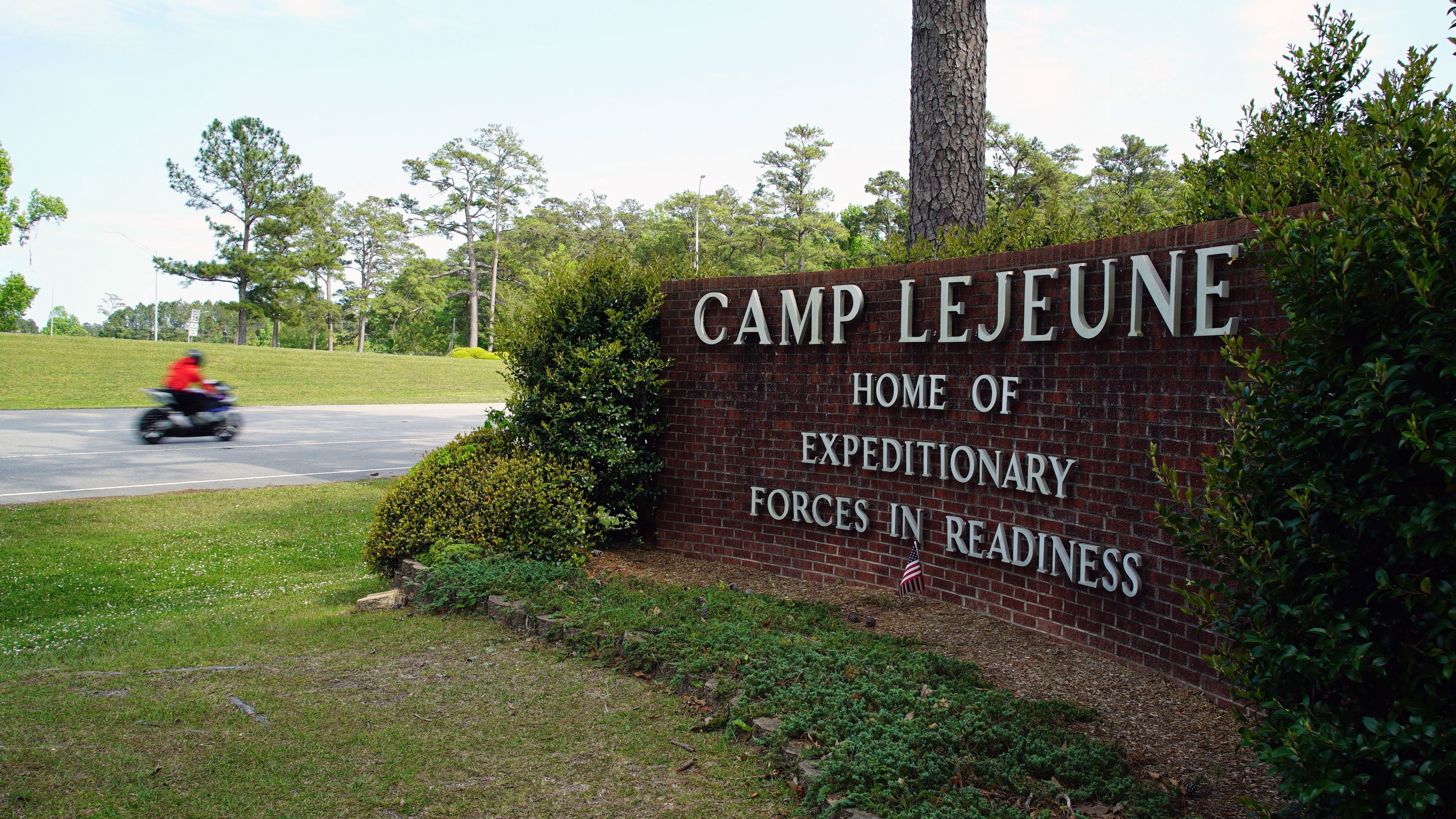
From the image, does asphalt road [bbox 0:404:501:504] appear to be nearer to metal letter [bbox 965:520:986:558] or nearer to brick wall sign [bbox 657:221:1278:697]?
brick wall sign [bbox 657:221:1278:697]

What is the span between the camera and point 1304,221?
2707mm

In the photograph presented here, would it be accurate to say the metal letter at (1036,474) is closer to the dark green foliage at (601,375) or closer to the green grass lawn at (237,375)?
the dark green foliage at (601,375)

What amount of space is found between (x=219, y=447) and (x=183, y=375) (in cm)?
160

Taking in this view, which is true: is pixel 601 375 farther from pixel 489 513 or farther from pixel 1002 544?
pixel 1002 544

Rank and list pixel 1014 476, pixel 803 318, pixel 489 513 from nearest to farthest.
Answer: pixel 1014 476
pixel 803 318
pixel 489 513

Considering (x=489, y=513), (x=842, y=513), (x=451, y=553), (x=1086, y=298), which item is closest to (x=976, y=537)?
(x=842, y=513)

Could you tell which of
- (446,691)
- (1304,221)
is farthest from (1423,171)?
(446,691)

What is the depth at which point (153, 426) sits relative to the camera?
17609mm

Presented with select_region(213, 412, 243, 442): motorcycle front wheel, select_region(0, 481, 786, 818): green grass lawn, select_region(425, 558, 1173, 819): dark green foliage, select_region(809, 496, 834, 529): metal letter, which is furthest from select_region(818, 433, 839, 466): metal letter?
select_region(213, 412, 243, 442): motorcycle front wheel

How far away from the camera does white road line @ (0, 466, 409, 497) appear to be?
12.1 meters

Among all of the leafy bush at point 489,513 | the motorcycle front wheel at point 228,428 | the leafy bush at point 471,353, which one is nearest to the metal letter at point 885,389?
the leafy bush at point 489,513

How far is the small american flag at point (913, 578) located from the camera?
6.62 m

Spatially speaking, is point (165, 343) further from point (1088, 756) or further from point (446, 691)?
point (1088, 756)

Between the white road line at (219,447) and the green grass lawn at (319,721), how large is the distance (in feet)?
30.7
